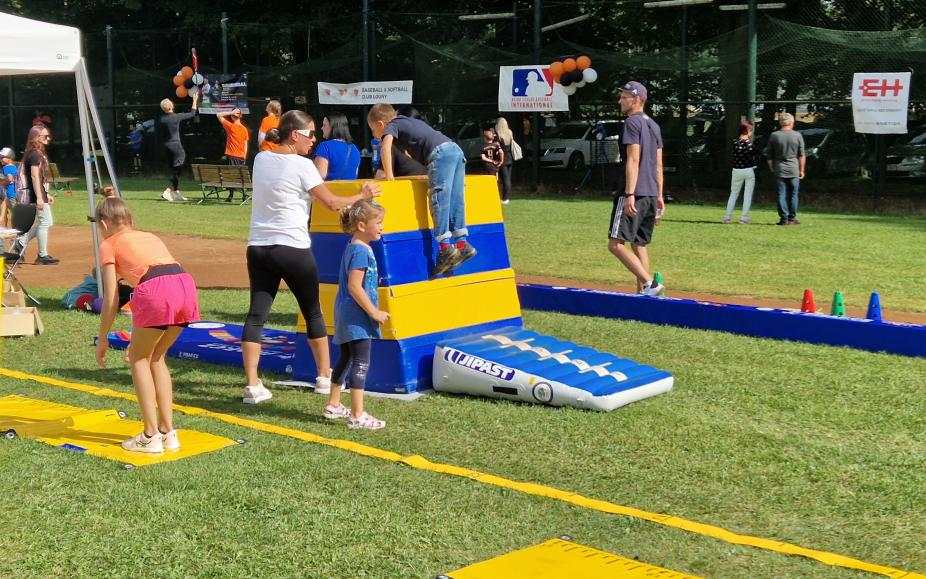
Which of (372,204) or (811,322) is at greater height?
(372,204)

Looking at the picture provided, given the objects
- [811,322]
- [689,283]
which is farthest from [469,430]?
[689,283]

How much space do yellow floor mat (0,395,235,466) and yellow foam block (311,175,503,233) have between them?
77.2 inches

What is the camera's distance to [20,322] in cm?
997

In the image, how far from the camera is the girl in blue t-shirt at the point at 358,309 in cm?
682

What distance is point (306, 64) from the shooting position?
30.5 m

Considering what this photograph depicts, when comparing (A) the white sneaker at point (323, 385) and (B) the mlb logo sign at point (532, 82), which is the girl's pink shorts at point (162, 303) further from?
(B) the mlb logo sign at point (532, 82)

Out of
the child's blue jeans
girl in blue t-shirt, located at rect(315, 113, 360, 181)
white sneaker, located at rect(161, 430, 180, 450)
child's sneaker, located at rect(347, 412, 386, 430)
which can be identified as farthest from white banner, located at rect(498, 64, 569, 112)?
white sneaker, located at rect(161, 430, 180, 450)

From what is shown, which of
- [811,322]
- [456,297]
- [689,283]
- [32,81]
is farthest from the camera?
A: [32,81]

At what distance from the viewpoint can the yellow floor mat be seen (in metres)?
6.32

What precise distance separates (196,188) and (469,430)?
2411 centimetres

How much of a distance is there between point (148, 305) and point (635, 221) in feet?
17.9

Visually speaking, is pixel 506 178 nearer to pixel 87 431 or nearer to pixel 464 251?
pixel 464 251

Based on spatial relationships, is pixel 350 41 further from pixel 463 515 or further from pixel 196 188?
pixel 463 515

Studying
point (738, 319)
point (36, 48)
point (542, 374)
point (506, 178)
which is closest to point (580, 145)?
point (506, 178)
